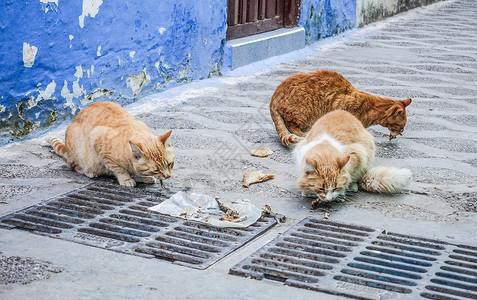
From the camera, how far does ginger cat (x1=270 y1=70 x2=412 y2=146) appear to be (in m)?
4.77

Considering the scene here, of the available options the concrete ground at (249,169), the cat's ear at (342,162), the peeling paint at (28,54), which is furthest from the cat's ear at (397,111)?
the peeling paint at (28,54)

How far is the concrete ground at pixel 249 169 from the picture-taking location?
8.66ft

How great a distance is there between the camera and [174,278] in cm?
269

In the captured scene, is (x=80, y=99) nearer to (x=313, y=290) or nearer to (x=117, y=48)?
(x=117, y=48)

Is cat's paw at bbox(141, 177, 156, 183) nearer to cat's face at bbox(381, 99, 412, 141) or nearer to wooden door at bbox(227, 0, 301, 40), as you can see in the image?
cat's face at bbox(381, 99, 412, 141)

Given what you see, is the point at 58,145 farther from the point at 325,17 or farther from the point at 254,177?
the point at 325,17

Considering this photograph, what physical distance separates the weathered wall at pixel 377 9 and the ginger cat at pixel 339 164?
6.96 meters

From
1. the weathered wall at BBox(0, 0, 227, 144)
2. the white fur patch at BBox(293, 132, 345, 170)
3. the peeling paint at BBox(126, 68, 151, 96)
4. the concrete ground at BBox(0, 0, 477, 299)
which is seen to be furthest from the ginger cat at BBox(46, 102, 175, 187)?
the peeling paint at BBox(126, 68, 151, 96)

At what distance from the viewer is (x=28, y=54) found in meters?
4.58

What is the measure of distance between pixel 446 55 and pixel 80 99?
5422 millimetres

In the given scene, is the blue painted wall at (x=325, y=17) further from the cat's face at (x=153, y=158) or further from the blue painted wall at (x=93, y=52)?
the cat's face at (x=153, y=158)

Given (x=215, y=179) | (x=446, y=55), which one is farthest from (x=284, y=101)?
(x=446, y=55)

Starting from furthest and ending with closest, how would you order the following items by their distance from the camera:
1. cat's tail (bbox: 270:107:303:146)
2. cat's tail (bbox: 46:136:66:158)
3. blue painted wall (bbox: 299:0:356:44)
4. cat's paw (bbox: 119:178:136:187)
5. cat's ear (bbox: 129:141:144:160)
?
blue painted wall (bbox: 299:0:356:44) < cat's tail (bbox: 270:107:303:146) < cat's tail (bbox: 46:136:66:158) < cat's paw (bbox: 119:178:136:187) < cat's ear (bbox: 129:141:144:160)

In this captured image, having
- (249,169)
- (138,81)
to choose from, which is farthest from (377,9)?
(249,169)
